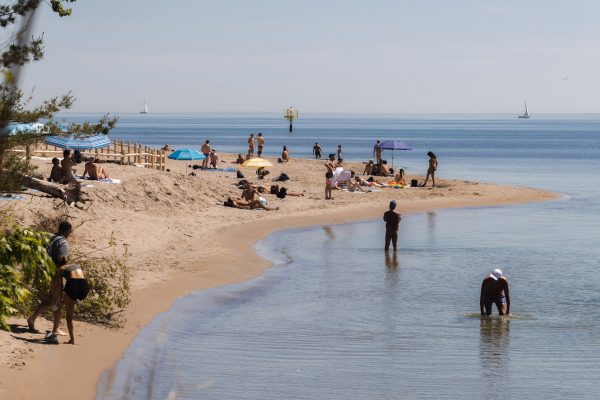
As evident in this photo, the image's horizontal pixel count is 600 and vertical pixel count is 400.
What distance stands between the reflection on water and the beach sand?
6224 millimetres

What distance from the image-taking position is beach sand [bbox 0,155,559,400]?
1358cm

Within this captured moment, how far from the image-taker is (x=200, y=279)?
2317 centimetres

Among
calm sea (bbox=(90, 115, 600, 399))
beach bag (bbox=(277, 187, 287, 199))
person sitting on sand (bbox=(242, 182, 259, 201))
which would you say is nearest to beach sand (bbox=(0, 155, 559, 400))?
beach bag (bbox=(277, 187, 287, 199))

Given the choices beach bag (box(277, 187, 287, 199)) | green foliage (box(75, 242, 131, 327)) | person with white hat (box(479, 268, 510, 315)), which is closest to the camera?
green foliage (box(75, 242, 131, 327))

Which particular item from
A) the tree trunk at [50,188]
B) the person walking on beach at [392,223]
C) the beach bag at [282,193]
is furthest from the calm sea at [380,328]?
the beach bag at [282,193]

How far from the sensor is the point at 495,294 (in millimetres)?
19734

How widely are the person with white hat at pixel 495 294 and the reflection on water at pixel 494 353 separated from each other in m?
0.26

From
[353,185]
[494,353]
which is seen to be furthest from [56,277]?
[353,185]

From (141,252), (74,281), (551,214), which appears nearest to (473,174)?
(551,214)

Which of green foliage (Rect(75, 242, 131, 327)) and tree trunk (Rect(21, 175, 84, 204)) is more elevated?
tree trunk (Rect(21, 175, 84, 204))

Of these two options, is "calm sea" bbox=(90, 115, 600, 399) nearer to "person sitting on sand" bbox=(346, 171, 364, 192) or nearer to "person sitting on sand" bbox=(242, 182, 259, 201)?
"person sitting on sand" bbox=(242, 182, 259, 201)

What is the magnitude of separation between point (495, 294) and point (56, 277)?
9.78 m

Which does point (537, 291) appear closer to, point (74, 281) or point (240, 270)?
point (240, 270)

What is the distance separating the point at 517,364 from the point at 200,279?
31.6ft
